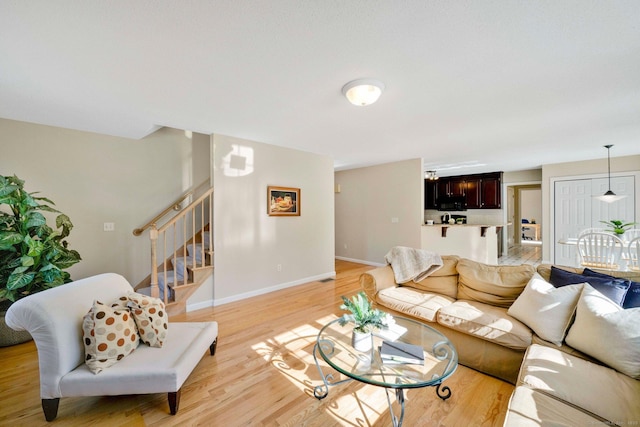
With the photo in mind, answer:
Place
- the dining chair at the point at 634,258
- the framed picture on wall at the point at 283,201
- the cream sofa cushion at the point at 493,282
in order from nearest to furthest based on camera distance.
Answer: the cream sofa cushion at the point at 493,282
the dining chair at the point at 634,258
the framed picture on wall at the point at 283,201

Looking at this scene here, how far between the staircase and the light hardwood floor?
1.11m

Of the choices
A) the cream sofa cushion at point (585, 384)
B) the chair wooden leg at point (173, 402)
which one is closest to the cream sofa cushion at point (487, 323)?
the cream sofa cushion at point (585, 384)

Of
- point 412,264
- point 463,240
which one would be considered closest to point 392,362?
point 412,264

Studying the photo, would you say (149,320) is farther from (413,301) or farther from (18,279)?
(413,301)

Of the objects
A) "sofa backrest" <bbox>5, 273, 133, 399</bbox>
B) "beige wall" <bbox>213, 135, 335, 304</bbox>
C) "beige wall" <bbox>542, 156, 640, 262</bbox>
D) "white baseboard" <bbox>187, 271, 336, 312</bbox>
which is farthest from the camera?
"beige wall" <bbox>542, 156, 640, 262</bbox>

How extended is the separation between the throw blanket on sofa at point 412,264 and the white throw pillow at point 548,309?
0.87m

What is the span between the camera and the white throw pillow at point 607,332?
1.41 metres

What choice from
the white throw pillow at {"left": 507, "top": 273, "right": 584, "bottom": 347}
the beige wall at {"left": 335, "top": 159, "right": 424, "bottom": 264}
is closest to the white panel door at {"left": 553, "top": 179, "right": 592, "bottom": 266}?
the beige wall at {"left": 335, "top": 159, "right": 424, "bottom": 264}

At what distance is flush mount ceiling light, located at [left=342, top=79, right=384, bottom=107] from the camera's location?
209 cm

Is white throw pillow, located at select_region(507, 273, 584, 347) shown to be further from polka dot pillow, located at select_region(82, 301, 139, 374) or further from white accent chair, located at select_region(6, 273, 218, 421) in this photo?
polka dot pillow, located at select_region(82, 301, 139, 374)

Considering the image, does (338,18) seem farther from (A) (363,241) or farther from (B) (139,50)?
(A) (363,241)

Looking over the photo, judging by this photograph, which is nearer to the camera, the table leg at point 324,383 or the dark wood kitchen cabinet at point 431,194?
the table leg at point 324,383

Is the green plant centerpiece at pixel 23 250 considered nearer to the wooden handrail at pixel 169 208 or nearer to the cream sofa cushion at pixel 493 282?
the wooden handrail at pixel 169 208

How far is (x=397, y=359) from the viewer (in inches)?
62.6
